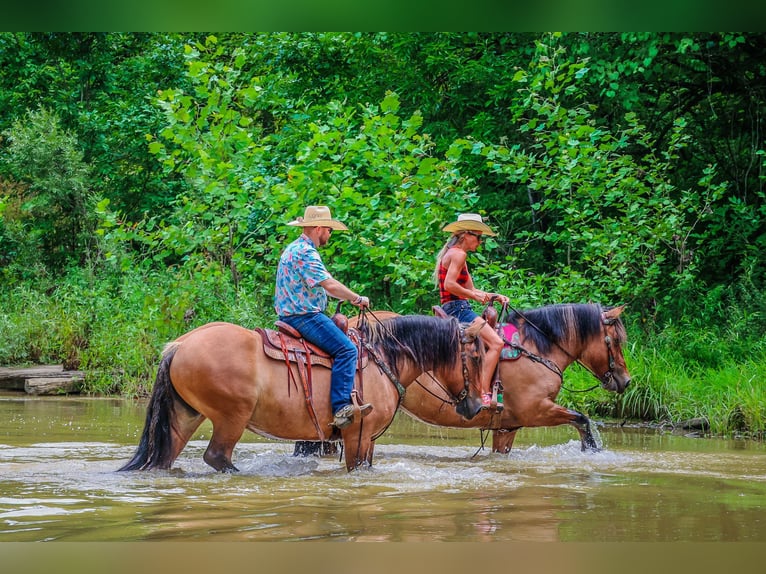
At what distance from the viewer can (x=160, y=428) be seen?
7508 mm

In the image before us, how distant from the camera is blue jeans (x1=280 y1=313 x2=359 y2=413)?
7.70 meters

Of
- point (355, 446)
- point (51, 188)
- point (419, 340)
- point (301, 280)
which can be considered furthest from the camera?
point (51, 188)

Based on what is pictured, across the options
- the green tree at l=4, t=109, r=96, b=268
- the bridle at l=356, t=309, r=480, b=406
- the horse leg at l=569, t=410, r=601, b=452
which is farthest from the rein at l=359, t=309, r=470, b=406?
the green tree at l=4, t=109, r=96, b=268

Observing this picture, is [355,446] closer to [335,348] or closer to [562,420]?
[335,348]

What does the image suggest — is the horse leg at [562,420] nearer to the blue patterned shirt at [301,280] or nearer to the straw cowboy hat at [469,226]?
the straw cowboy hat at [469,226]

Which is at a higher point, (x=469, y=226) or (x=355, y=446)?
(x=469, y=226)

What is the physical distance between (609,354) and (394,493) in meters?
3.81

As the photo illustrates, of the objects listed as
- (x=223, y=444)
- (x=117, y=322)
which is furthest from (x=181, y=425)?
(x=117, y=322)

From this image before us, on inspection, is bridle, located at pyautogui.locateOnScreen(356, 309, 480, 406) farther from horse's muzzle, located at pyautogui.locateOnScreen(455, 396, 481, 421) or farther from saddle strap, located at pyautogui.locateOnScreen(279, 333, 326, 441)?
saddle strap, located at pyautogui.locateOnScreen(279, 333, 326, 441)

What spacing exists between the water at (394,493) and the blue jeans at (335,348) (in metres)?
0.66

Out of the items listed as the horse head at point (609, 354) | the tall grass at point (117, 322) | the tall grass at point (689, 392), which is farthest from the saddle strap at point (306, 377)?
the tall grass at point (117, 322)

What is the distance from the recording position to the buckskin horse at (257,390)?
7449mm

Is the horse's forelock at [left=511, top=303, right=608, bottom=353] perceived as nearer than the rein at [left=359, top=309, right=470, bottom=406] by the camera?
No
